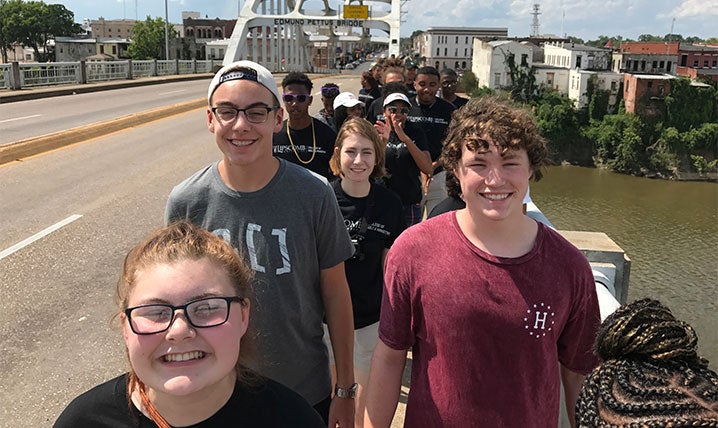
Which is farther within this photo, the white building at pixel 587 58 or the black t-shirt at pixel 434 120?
the white building at pixel 587 58

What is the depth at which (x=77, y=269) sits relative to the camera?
5852 millimetres

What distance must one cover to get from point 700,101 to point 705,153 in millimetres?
6520

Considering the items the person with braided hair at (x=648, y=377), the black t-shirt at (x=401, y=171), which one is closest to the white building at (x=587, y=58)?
the black t-shirt at (x=401, y=171)

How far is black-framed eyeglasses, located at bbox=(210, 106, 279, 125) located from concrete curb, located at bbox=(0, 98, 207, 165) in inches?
382

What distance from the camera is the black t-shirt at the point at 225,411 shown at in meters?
1.66

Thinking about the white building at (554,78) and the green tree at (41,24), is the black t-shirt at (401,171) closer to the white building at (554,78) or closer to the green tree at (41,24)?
the white building at (554,78)

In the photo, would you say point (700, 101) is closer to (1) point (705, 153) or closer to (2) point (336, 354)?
(1) point (705, 153)

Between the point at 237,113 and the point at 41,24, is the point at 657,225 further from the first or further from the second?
the point at 41,24

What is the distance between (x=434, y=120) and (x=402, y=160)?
A: 141cm

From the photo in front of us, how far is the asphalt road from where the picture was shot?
392 cm

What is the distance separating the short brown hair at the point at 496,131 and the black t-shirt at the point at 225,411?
3.42 feet

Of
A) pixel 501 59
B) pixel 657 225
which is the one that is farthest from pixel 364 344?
pixel 501 59

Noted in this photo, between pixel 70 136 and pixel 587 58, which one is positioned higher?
pixel 587 58

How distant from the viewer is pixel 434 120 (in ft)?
20.2
